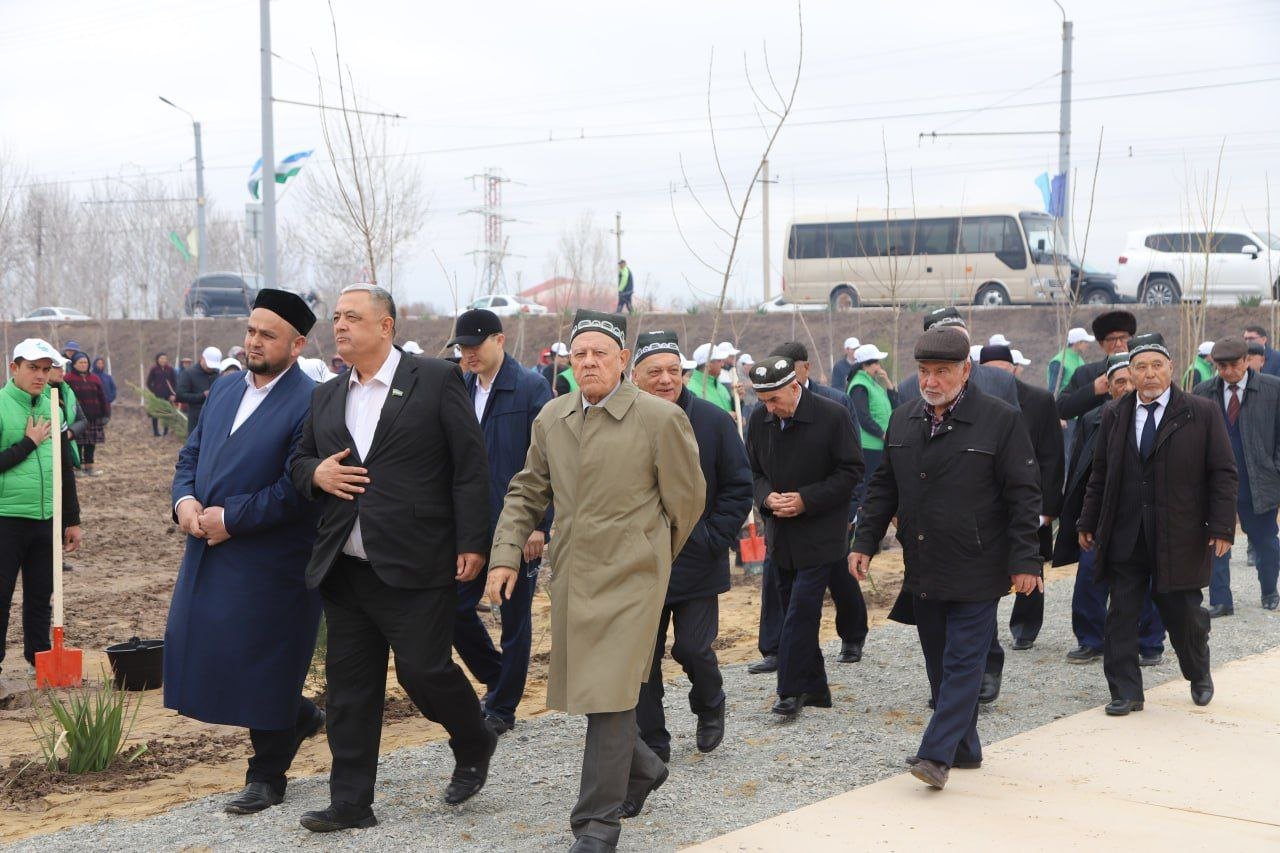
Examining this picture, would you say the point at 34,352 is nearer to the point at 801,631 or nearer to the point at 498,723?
the point at 498,723

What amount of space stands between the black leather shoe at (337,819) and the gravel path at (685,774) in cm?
4

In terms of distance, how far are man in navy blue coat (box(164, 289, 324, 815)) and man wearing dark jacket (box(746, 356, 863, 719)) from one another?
7.50 ft

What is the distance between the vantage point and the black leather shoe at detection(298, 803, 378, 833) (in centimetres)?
465

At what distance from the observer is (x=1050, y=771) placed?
5.43 meters

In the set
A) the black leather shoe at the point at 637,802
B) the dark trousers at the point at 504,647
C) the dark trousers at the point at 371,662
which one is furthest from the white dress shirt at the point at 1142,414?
the dark trousers at the point at 371,662

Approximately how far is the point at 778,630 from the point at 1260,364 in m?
7.19

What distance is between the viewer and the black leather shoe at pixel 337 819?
4648mm

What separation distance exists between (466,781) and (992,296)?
28.3 m

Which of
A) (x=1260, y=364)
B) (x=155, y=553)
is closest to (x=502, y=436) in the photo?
(x=155, y=553)

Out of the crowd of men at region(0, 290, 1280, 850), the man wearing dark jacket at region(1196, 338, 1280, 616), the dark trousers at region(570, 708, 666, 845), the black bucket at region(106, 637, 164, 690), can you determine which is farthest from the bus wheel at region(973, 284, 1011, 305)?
the dark trousers at region(570, 708, 666, 845)

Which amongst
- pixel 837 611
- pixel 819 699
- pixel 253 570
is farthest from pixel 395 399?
pixel 837 611

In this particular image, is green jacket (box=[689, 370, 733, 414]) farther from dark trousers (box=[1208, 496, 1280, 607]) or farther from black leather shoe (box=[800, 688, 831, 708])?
black leather shoe (box=[800, 688, 831, 708])

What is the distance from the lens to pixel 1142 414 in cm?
657

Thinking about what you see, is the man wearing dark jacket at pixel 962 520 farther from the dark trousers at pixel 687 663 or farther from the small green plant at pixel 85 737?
the small green plant at pixel 85 737
